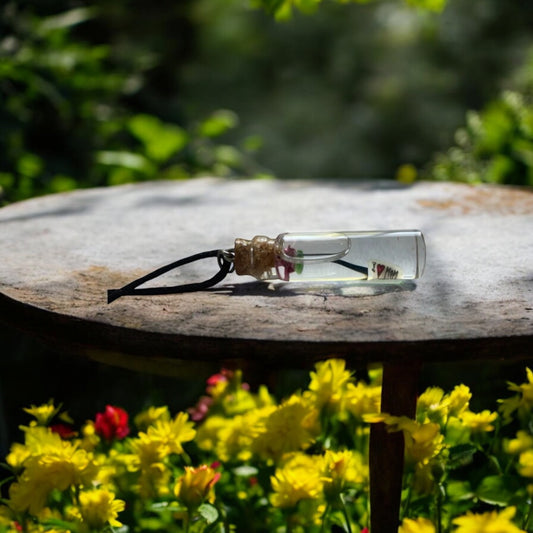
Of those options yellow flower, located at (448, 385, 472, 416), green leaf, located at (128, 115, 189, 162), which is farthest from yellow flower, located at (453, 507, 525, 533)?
green leaf, located at (128, 115, 189, 162)

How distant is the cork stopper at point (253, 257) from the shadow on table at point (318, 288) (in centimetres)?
→ 2

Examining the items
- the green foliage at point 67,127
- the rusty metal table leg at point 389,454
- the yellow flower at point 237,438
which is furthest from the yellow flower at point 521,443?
the green foliage at point 67,127

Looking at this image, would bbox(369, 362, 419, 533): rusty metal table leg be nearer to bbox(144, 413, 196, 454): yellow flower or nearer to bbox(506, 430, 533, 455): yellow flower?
bbox(506, 430, 533, 455): yellow flower

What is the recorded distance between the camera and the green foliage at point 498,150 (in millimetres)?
3070

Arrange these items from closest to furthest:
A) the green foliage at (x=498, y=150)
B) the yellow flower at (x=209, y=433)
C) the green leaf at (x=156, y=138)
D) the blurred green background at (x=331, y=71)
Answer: the yellow flower at (x=209, y=433) < the green foliage at (x=498, y=150) < the green leaf at (x=156, y=138) < the blurred green background at (x=331, y=71)

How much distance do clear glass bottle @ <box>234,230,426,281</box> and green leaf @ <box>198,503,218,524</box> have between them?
0.39 metres

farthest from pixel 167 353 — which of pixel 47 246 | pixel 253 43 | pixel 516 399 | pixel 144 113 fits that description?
pixel 253 43

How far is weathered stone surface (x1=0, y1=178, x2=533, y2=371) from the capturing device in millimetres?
931

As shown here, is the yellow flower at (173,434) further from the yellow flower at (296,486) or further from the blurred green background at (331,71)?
the blurred green background at (331,71)

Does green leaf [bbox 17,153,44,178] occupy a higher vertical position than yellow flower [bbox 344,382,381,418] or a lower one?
higher

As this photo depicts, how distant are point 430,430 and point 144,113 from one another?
3.48 meters

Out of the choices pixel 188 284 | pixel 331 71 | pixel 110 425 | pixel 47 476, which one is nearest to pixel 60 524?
pixel 47 476

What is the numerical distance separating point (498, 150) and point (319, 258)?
7.34 feet

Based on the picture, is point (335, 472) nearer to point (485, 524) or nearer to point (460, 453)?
point (460, 453)
